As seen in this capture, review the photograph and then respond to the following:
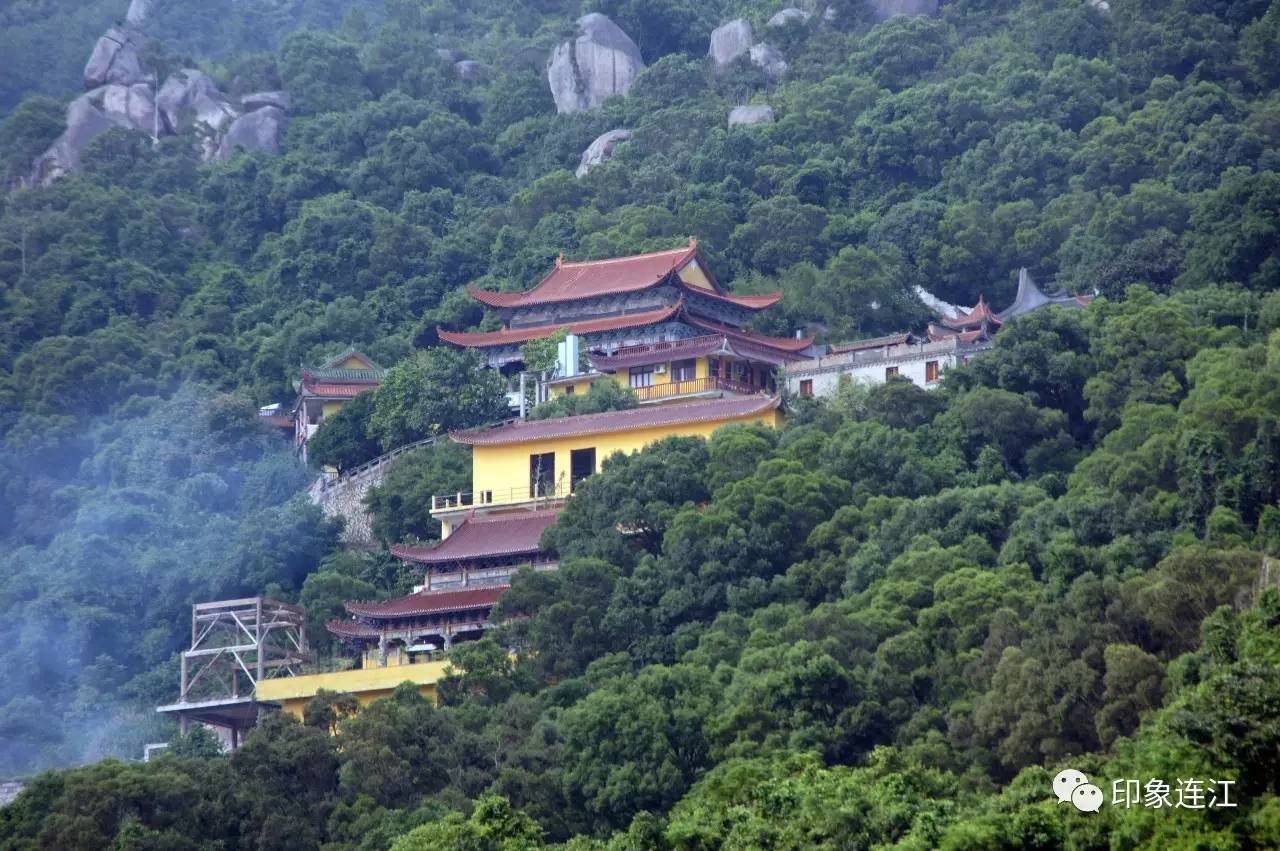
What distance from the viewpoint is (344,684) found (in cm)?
3972

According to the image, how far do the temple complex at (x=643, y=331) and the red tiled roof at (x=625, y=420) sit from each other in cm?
315

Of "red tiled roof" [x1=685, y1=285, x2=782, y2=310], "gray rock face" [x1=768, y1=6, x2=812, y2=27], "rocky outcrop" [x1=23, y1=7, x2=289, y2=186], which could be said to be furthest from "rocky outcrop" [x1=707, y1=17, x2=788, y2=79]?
"red tiled roof" [x1=685, y1=285, x2=782, y2=310]

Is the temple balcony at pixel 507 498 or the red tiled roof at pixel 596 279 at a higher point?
the red tiled roof at pixel 596 279

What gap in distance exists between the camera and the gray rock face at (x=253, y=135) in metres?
74.4

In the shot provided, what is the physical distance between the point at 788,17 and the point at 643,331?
24.8m

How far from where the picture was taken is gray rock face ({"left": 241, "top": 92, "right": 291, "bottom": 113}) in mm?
76375

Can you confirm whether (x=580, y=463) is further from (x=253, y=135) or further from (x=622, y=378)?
(x=253, y=135)

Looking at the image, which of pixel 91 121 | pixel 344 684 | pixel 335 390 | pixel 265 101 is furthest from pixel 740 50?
pixel 344 684

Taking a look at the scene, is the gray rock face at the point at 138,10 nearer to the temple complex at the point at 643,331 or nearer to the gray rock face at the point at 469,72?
the gray rock face at the point at 469,72

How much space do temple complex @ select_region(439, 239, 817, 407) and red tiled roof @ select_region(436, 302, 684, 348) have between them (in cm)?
2

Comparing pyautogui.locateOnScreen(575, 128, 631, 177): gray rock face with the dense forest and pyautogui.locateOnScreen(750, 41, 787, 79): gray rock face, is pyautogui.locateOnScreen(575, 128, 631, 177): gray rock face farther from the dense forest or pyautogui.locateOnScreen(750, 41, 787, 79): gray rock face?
pyautogui.locateOnScreen(750, 41, 787, 79): gray rock face

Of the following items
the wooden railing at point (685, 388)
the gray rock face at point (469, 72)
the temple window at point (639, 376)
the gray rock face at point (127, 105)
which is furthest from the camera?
the gray rock face at point (469, 72)

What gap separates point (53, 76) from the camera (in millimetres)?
81938

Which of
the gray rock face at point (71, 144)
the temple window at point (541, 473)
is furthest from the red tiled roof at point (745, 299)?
the gray rock face at point (71, 144)
